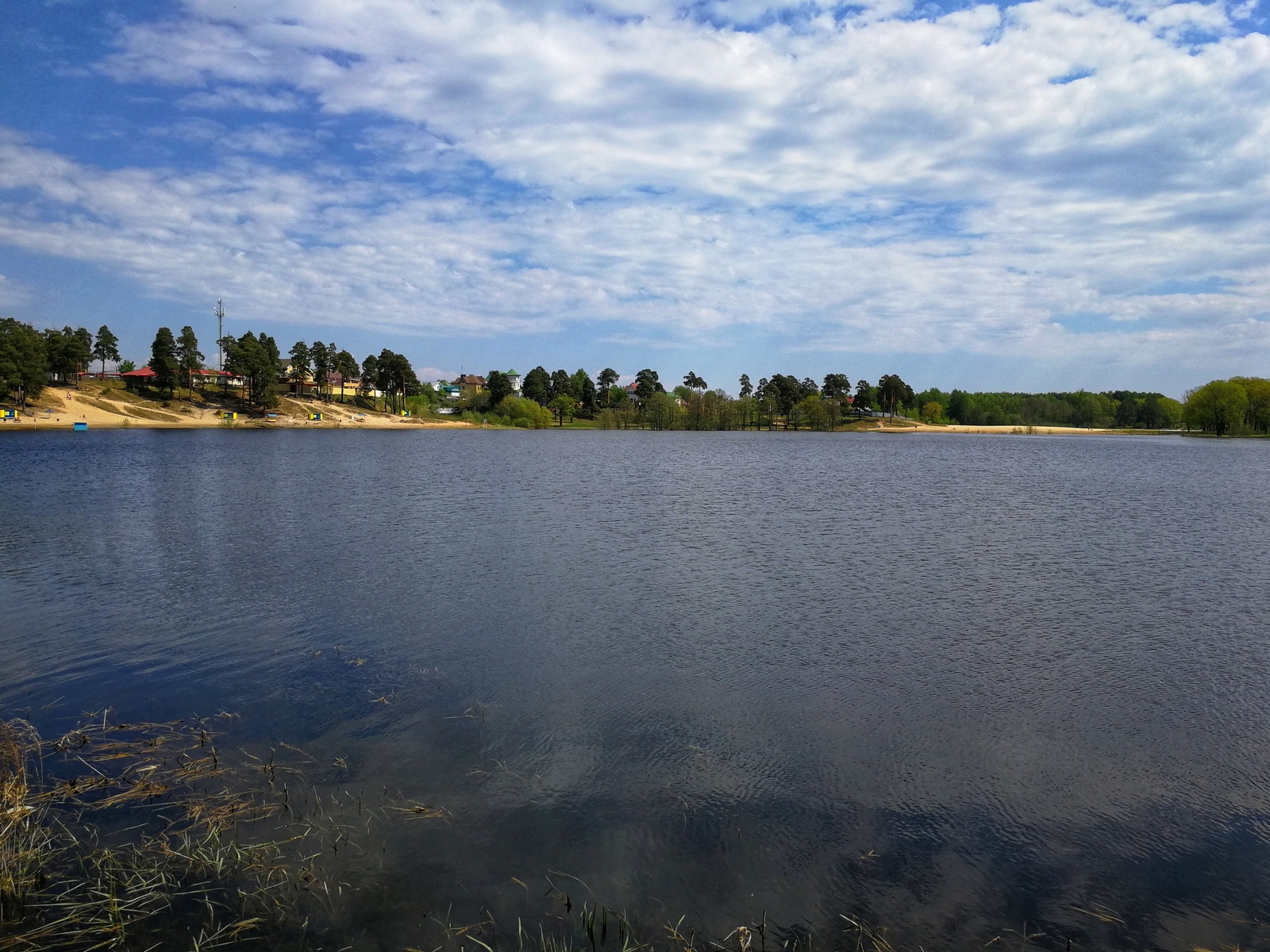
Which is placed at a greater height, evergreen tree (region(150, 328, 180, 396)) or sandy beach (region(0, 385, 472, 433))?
evergreen tree (region(150, 328, 180, 396))

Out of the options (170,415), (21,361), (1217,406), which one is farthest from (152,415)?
(1217,406)

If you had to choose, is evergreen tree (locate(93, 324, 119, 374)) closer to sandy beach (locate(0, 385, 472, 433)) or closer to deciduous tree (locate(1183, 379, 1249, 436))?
sandy beach (locate(0, 385, 472, 433))

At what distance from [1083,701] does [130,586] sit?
81.0ft

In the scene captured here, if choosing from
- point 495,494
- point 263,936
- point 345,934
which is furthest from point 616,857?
point 495,494

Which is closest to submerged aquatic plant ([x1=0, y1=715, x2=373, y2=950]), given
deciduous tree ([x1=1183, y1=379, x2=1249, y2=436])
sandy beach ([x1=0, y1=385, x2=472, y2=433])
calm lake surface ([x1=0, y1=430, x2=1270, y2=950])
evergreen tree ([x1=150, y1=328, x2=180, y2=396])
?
calm lake surface ([x1=0, y1=430, x2=1270, y2=950])

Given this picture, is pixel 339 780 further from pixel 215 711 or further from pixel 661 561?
pixel 661 561

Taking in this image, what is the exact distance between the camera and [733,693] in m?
14.7

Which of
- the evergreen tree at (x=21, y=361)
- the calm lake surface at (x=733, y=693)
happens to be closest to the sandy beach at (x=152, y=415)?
the evergreen tree at (x=21, y=361)

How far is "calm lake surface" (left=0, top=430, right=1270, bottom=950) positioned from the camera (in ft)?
29.5

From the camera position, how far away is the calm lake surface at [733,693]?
8.98m

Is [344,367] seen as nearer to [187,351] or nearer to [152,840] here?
[187,351]

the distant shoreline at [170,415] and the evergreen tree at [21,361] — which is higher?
the evergreen tree at [21,361]

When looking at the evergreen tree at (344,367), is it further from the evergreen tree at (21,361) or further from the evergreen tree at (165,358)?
the evergreen tree at (21,361)

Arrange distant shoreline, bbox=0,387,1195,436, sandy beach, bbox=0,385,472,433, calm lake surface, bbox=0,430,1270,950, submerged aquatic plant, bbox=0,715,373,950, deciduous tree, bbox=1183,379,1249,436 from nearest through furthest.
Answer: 1. submerged aquatic plant, bbox=0,715,373,950
2. calm lake surface, bbox=0,430,1270,950
3. sandy beach, bbox=0,385,472,433
4. distant shoreline, bbox=0,387,1195,436
5. deciduous tree, bbox=1183,379,1249,436
